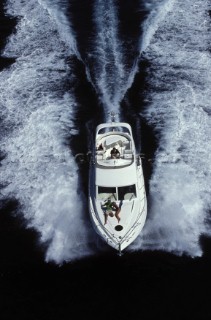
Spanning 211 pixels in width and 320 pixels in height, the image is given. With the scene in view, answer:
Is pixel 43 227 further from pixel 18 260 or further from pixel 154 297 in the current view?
pixel 154 297

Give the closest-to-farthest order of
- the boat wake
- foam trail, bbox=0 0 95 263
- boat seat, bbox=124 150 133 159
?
foam trail, bbox=0 0 95 263 → the boat wake → boat seat, bbox=124 150 133 159

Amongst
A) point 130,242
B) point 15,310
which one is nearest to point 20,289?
point 15,310

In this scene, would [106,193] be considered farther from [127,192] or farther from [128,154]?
[128,154]

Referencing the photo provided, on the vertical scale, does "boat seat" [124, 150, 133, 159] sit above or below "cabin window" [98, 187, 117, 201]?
above

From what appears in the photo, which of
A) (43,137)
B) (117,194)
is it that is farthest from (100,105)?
(117,194)

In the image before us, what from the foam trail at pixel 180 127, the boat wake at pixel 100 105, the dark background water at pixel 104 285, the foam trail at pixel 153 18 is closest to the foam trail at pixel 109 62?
the boat wake at pixel 100 105

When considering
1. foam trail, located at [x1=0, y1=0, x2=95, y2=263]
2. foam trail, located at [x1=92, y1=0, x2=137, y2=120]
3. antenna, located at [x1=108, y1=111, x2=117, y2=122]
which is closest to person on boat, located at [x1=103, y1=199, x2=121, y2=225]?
foam trail, located at [x1=0, y1=0, x2=95, y2=263]

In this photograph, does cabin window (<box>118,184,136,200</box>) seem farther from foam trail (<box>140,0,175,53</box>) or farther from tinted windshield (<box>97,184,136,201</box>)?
foam trail (<box>140,0,175,53</box>)
